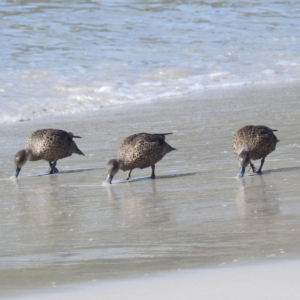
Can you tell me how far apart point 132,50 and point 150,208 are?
11.2 meters

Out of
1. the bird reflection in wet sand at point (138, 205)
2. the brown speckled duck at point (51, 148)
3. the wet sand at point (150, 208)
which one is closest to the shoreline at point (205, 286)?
the wet sand at point (150, 208)

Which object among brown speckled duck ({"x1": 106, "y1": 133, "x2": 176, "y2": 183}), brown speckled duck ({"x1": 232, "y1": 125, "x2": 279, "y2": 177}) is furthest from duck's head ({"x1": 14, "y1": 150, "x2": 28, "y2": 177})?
brown speckled duck ({"x1": 232, "y1": 125, "x2": 279, "y2": 177})

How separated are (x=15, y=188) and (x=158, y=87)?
691 centimetres

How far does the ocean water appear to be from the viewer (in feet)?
47.3

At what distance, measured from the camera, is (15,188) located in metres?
8.35

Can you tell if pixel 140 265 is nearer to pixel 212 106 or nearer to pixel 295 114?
pixel 295 114

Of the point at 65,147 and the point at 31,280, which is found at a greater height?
the point at 31,280

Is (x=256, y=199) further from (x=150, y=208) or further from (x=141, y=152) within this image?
(x=141, y=152)

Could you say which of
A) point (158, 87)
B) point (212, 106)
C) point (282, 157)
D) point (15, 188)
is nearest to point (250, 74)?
point (158, 87)

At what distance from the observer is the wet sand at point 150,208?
203 inches

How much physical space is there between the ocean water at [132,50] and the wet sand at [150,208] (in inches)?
91.8

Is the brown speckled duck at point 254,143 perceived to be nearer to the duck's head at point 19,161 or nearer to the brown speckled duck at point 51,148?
the brown speckled duck at point 51,148

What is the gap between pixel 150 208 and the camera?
273 inches

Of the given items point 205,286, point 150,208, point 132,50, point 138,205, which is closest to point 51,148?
point 138,205
